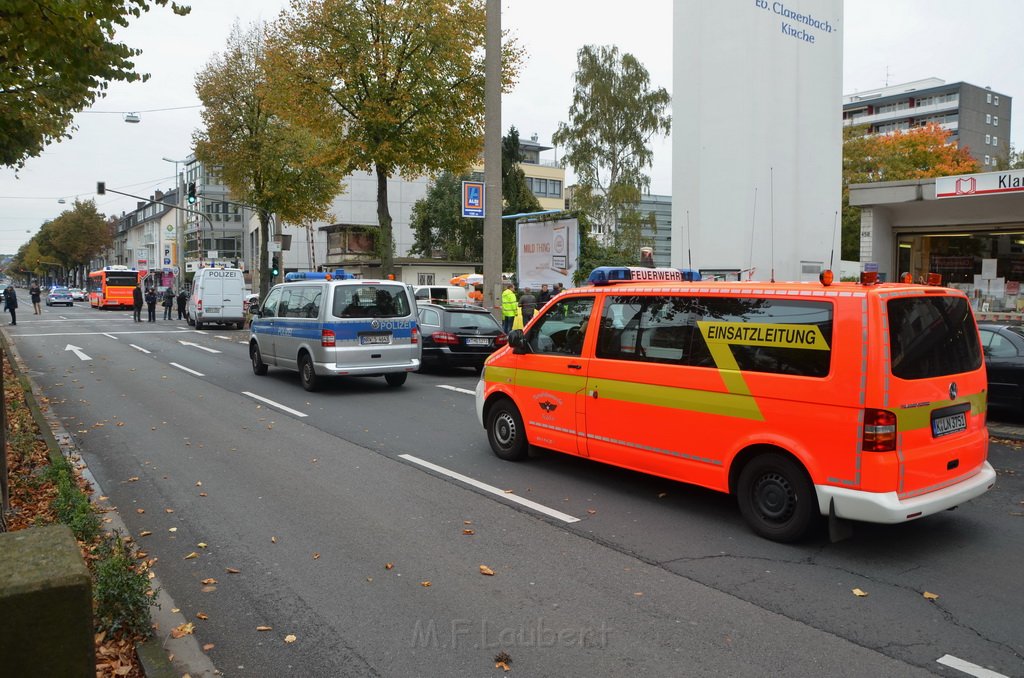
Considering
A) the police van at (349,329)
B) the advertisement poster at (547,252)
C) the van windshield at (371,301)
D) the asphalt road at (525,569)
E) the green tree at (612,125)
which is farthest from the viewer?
the green tree at (612,125)

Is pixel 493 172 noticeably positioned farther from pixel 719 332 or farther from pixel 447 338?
pixel 719 332

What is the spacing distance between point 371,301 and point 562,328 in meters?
6.61

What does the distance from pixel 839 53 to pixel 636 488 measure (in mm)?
14775

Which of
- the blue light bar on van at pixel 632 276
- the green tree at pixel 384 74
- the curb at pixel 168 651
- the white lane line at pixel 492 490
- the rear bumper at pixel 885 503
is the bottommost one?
the curb at pixel 168 651

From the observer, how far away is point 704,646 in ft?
13.7

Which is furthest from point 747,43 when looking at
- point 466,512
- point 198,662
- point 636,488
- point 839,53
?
point 198,662

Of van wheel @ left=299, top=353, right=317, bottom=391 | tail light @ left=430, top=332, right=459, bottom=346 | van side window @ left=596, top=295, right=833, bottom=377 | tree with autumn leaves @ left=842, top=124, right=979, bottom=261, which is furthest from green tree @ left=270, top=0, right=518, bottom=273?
tree with autumn leaves @ left=842, top=124, right=979, bottom=261

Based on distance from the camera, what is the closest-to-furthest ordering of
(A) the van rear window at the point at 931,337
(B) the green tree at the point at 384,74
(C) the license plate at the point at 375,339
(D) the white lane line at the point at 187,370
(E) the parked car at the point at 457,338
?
(A) the van rear window at the point at 931,337 → (C) the license plate at the point at 375,339 → (E) the parked car at the point at 457,338 → (D) the white lane line at the point at 187,370 → (B) the green tree at the point at 384,74

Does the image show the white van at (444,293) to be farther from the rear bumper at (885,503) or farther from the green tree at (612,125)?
the rear bumper at (885,503)

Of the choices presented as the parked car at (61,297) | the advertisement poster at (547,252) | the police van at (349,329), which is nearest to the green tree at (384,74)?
the advertisement poster at (547,252)

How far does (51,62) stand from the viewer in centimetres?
966

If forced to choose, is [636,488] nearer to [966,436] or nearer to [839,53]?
[966,436]

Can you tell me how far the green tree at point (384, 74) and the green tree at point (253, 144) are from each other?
1032cm

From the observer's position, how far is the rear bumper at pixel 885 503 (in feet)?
17.1
